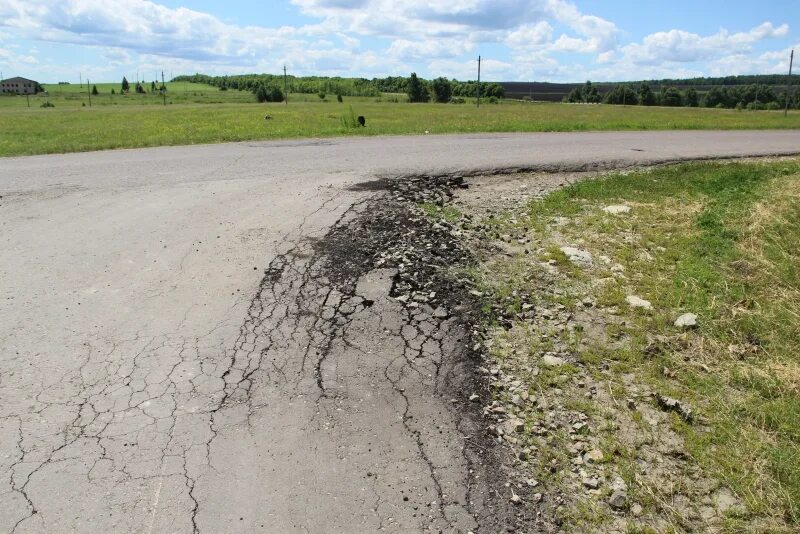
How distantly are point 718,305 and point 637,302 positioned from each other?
724 mm

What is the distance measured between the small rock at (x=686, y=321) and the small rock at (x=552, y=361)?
4.16 feet

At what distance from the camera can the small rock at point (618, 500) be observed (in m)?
3.14

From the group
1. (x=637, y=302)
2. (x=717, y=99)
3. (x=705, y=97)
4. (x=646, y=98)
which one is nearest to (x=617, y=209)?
(x=637, y=302)

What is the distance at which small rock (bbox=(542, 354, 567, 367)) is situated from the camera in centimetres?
450

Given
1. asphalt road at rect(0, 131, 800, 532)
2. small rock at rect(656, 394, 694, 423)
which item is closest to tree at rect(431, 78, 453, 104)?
asphalt road at rect(0, 131, 800, 532)

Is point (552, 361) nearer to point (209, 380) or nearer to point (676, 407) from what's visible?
point (676, 407)

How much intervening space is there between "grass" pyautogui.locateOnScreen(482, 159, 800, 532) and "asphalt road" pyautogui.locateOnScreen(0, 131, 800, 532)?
1.59m

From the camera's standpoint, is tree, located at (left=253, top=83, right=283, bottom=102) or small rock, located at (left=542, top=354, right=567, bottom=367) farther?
tree, located at (left=253, top=83, right=283, bottom=102)

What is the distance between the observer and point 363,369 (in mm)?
4527

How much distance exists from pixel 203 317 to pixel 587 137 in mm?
13682

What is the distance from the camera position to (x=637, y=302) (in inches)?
212

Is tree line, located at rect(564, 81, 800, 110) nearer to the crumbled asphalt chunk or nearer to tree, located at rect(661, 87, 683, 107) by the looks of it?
tree, located at rect(661, 87, 683, 107)

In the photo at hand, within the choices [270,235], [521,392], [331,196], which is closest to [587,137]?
[331,196]

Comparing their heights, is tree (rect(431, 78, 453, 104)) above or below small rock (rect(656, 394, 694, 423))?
above
